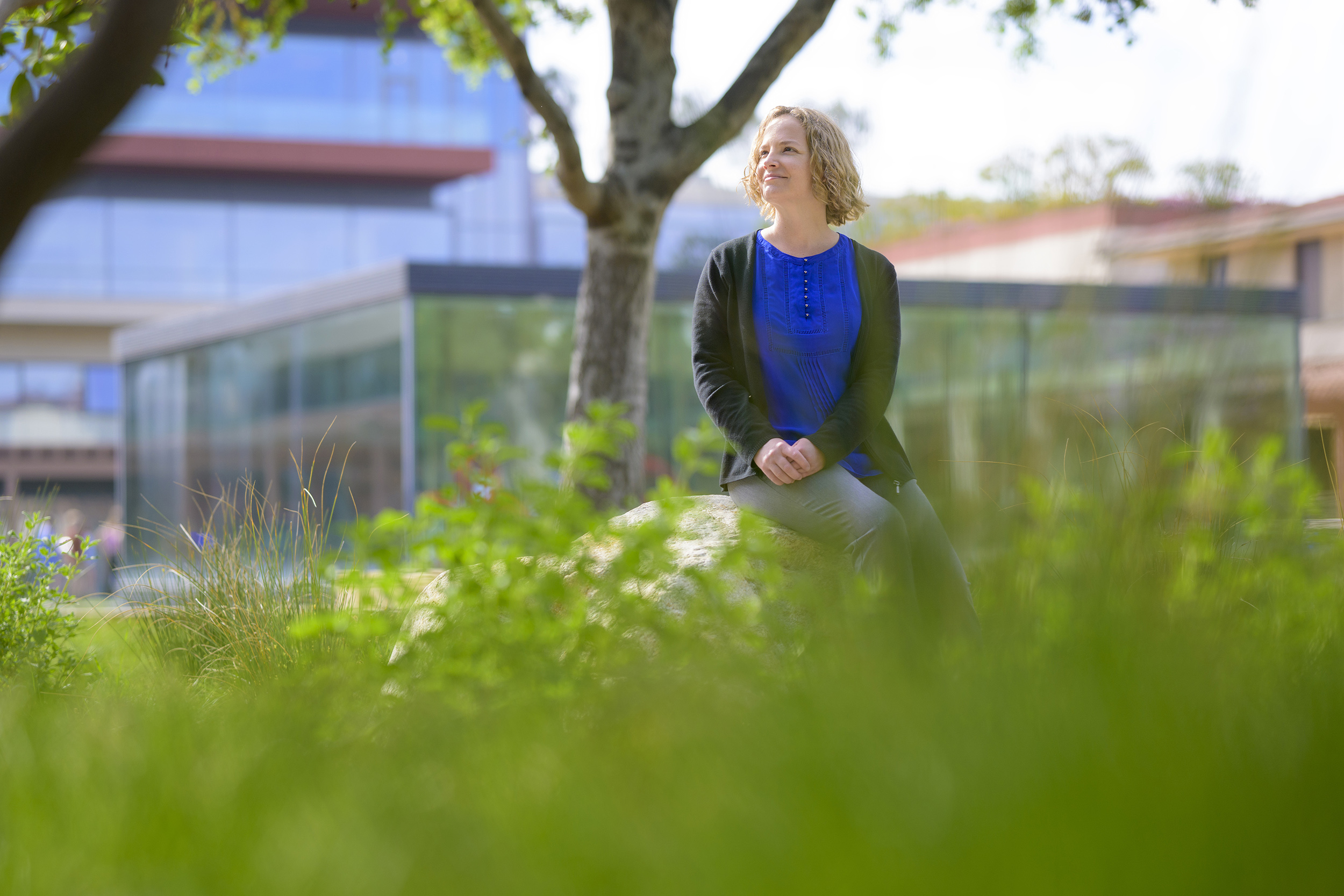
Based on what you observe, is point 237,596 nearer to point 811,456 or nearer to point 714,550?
point 714,550

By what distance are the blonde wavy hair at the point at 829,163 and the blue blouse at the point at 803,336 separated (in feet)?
0.74

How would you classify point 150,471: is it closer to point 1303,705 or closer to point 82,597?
point 82,597

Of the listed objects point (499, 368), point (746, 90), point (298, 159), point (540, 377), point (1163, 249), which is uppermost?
point (298, 159)

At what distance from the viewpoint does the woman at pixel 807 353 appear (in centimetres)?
311

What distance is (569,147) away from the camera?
19.9ft

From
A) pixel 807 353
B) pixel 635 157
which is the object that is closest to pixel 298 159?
pixel 635 157

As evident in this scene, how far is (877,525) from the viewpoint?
2943 millimetres

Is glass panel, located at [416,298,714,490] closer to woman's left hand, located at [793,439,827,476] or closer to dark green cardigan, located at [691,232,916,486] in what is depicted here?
dark green cardigan, located at [691,232,916,486]

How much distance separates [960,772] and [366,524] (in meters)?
1.15

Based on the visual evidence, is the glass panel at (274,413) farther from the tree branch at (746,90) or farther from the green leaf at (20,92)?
the green leaf at (20,92)

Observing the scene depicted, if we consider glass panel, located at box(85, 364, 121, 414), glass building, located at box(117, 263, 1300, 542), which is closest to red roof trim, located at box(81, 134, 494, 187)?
glass panel, located at box(85, 364, 121, 414)

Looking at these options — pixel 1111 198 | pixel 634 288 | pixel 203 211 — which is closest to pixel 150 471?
pixel 634 288

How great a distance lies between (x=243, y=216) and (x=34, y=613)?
29.9 metres

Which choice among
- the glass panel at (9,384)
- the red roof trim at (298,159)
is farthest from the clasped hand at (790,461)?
the red roof trim at (298,159)
